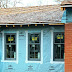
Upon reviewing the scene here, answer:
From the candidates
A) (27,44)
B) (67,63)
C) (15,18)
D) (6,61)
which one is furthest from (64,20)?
(6,61)

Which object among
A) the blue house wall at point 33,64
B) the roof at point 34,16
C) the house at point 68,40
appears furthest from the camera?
the blue house wall at point 33,64

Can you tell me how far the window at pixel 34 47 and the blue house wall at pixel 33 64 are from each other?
295 millimetres

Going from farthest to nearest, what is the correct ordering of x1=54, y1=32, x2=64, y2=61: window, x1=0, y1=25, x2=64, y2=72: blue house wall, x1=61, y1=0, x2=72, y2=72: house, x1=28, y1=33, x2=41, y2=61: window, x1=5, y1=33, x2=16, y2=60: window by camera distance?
x1=5, y1=33, x2=16, y2=60: window
x1=28, y1=33, x2=41, y2=61: window
x1=54, y1=32, x2=64, y2=61: window
x1=0, y1=25, x2=64, y2=72: blue house wall
x1=61, y1=0, x2=72, y2=72: house

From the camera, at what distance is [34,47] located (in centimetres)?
1002

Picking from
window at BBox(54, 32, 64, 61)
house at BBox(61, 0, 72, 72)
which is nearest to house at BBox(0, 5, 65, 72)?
window at BBox(54, 32, 64, 61)

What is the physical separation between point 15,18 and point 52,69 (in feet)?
12.4

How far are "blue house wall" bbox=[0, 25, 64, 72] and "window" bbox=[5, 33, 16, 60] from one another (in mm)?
317

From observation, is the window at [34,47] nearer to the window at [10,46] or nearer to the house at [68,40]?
the window at [10,46]

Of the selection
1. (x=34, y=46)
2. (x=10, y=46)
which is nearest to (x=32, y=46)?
(x=34, y=46)

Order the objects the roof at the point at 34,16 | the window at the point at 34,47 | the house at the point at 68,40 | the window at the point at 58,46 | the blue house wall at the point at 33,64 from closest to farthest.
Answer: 1. the house at the point at 68,40
2. the roof at the point at 34,16
3. the blue house wall at the point at 33,64
4. the window at the point at 58,46
5. the window at the point at 34,47

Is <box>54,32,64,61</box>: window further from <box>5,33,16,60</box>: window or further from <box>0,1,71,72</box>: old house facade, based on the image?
<box>5,33,16,60</box>: window

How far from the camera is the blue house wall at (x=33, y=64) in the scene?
32.0 ft

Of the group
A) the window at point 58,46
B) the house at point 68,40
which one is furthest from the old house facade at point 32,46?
the house at point 68,40

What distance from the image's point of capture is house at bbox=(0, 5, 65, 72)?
385 inches
